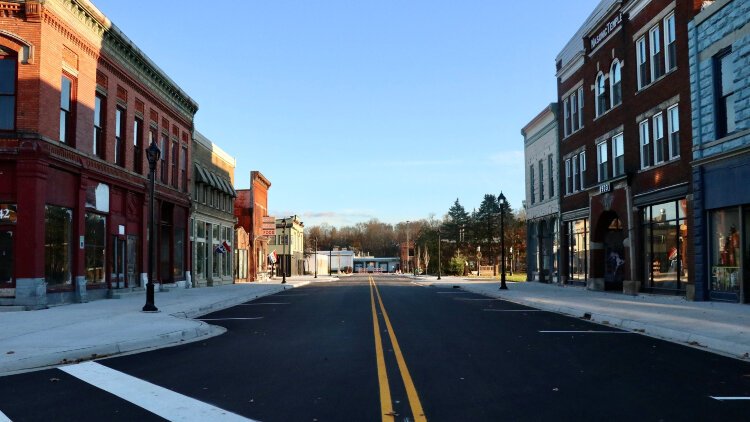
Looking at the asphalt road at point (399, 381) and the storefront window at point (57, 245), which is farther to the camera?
the storefront window at point (57, 245)

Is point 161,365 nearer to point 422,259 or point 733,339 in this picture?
point 733,339

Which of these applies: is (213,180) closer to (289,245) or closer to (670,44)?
(670,44)

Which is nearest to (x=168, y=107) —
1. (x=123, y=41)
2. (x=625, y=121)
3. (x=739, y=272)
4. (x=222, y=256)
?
(x=123, y=41)

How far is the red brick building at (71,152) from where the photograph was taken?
2089cm

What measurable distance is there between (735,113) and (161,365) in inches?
720

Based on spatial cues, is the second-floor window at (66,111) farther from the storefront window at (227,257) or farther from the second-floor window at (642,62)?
the storefront window at (227,257)

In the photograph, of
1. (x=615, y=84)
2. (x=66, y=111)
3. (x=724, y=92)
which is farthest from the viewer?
(x=615, y=84)

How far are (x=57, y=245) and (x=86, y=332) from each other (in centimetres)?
967

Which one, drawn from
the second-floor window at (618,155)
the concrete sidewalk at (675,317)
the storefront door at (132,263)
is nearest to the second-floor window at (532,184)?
the second-floor window at (618,155)

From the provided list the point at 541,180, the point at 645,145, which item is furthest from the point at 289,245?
the point at 645,145

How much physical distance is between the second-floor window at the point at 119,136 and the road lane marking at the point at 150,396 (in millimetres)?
19473

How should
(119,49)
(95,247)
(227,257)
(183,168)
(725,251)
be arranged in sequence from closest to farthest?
(725,251)
(95,247)
(119,49)
(183,168)
(227,257)

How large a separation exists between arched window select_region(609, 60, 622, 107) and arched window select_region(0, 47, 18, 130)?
23740 mm

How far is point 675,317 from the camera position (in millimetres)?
17344
